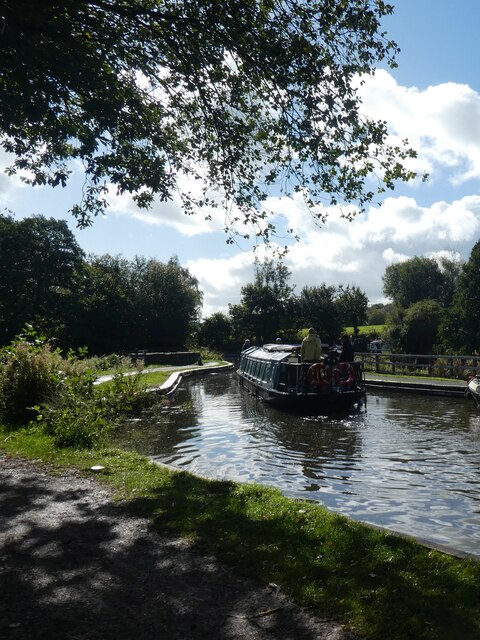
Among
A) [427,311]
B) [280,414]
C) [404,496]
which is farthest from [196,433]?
[427,311]

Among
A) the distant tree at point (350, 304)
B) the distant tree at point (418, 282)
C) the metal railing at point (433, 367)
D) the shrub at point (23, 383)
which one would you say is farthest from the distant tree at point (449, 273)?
the shrub at point (23, 383)

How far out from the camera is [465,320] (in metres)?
43.2

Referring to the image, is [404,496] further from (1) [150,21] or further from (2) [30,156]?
(2) [30,156]

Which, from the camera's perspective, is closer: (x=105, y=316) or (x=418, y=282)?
(x=105, y=316)

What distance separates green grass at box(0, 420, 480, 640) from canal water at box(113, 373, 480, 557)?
1.53 m

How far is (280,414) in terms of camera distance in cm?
1744

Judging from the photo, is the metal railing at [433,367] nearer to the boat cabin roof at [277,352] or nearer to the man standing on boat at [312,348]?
the boat cabin roof at [277,352]

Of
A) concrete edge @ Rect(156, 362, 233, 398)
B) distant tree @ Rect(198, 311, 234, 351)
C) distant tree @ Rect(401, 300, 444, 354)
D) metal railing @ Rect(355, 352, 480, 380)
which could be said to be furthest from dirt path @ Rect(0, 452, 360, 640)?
distant tree @ Rect(198, 311, 234, 351)

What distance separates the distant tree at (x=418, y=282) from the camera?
87.4 m

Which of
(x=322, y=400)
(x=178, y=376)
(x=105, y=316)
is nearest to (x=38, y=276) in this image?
(x=105, y=316)

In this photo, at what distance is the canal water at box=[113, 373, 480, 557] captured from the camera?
23.9ft

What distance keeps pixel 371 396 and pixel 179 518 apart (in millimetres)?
16882

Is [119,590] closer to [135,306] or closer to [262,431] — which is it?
[262,431]

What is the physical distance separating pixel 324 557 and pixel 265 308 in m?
55.1
